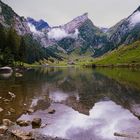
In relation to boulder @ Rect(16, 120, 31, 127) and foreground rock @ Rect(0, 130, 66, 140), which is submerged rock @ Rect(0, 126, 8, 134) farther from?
boulder @ Rect(16, 120, 31, 127)

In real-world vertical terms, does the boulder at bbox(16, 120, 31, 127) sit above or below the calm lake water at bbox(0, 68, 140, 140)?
above

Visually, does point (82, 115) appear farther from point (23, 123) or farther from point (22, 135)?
point (22, 135)

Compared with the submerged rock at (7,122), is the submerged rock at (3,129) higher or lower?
higher

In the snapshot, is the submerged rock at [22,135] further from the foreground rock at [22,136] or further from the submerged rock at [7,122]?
the submerged rock at [7,122]

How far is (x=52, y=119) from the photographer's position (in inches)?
1720

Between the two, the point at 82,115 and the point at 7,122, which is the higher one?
the point at 7,122

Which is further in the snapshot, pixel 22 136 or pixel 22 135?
pixel 22 135

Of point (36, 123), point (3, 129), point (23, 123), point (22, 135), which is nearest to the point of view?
point (22, 135)

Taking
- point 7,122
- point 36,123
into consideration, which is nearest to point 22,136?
point 36,123

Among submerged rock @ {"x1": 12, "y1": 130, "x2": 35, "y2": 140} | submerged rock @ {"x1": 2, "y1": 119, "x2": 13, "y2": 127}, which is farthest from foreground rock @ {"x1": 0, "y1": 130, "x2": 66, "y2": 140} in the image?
submerged rock @ {"x1": 2, "y1": 119, "x2": 13, "y2": 127}

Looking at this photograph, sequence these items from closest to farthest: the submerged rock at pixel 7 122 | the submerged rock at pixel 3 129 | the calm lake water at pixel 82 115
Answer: the submerged rock at pixel 3 129 → the calm lake water at pixel 82 115 → the submerged rock at pixel 7 122

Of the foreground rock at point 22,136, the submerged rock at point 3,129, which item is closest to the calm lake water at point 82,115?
the foreground rock at point 22,136

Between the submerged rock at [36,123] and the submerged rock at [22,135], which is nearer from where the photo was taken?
the submerged rock at [22,135]

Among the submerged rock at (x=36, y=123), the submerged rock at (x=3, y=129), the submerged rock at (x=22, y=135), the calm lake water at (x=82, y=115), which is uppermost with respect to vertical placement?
the submerged rock at (x=22, y=135)
